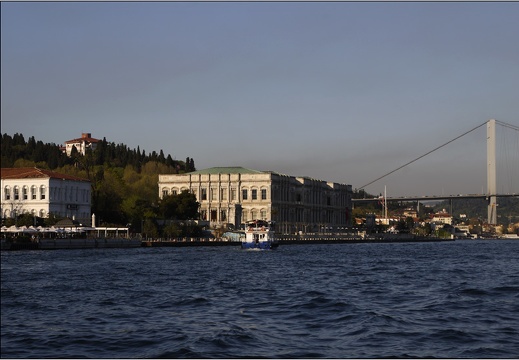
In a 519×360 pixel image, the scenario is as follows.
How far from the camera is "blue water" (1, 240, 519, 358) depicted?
19.7 metres

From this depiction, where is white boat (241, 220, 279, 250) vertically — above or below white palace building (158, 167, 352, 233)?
below

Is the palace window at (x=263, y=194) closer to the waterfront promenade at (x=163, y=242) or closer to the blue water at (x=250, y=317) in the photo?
the waterfront promenade at (x=163, y=242)

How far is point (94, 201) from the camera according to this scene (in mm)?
107812

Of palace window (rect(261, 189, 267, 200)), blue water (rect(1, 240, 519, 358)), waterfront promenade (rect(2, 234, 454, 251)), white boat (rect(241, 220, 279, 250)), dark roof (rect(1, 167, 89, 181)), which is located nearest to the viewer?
dark roof (rect(1, 167, 89, 181))

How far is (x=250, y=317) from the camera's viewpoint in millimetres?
25547

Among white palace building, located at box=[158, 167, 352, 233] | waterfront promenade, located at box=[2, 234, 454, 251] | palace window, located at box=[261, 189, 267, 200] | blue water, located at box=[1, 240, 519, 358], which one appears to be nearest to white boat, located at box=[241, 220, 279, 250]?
waterfront promenade, located at box=[2, 234, 454, 251]

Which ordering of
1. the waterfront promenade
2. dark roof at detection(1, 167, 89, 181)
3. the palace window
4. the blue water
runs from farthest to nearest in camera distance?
the palace window → the waterfront promenade → the blue water → dark roof at detection(1, 167, 89, 181)

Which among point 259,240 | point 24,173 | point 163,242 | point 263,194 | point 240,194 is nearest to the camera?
point 24,173

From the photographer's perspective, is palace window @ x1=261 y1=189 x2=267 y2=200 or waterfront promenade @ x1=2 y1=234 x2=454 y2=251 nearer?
waterfront promenade @ x1=2 y1=234 x2=454 y2=251

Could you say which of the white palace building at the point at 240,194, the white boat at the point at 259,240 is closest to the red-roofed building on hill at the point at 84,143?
the white palace building at the point at 240,194

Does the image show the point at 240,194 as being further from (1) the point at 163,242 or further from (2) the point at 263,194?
(1) the point at 163,242

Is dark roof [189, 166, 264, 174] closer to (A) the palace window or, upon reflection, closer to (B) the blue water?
(A) the palace window

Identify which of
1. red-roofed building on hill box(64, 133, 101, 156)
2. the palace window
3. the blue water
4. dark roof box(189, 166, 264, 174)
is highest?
red-roofed building on hill box(64, 133, 101, 156)

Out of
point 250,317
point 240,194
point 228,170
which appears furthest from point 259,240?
point 250,317
